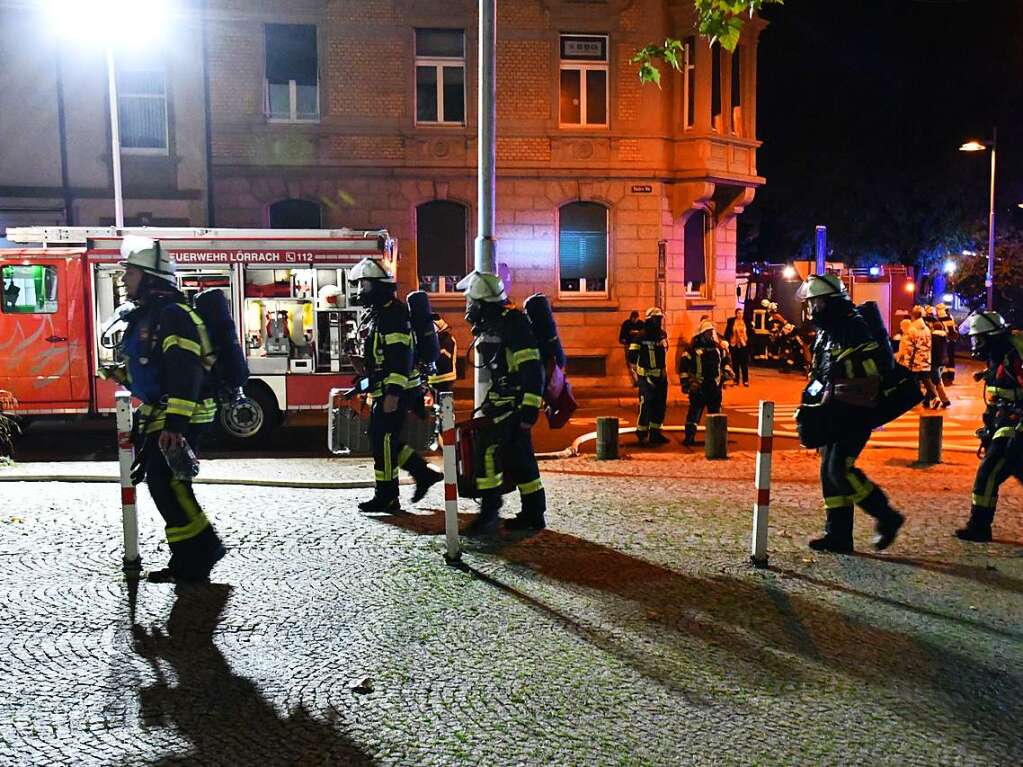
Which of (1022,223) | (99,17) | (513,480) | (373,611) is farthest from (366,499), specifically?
(1022,223)

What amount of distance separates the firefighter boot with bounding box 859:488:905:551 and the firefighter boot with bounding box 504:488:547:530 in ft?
7.45

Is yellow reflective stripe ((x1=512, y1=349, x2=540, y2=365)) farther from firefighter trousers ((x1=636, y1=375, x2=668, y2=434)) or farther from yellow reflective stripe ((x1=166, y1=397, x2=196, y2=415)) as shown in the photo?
firefighter trousers ((x1=636, y1=375, x2=668, y2=434))

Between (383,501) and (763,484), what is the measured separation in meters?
3.11

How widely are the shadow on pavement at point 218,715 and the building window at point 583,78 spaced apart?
19125 mm

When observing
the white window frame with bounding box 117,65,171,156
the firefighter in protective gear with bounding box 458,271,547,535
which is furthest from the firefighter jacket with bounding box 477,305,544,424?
the white window frame with bounding box 117,65,171,156

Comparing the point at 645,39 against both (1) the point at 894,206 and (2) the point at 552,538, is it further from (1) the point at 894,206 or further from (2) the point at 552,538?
(1) the point at 894,206

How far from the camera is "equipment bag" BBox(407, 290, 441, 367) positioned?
8461mm

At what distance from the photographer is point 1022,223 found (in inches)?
1970

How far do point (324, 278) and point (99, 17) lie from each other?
32.6 feet

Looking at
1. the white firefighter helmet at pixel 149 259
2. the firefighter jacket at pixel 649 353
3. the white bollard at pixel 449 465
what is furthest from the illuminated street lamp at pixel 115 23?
the white bollard at pixel 449 465

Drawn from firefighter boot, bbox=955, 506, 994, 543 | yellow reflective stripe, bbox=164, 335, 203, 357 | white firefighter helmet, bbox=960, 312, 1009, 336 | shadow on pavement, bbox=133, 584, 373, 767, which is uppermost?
white firefighter helmet, bbox=960, 312, 1009, 336

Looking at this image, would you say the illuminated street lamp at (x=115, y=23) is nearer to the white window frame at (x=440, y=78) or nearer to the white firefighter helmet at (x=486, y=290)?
the white window frame at (x=440, y=78)

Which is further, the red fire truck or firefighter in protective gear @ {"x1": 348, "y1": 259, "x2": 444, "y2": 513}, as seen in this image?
the red fire truck

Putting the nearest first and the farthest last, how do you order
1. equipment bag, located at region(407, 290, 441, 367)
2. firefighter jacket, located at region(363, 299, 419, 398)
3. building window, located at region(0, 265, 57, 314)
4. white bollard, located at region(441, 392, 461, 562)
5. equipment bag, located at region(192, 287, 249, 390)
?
1. equipment bag, located at region(192, 287, 249, 390)
2. white bollard, located at region(441, 392, 461, 562)
3. firefighter jacket, located at region(363, 299, 419, 398)
4. equipment bag, located at region(407, 290, 441, 367)
5. building window, located at region(0, 265, 57, 314)
